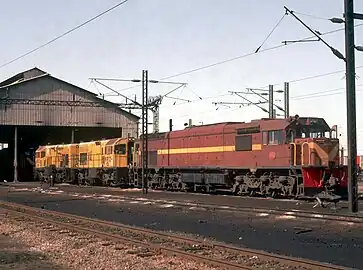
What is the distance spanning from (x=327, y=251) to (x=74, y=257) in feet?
17.8

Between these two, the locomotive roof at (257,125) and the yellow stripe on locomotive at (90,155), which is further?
the yellow stripe on locomotive at (90,155)

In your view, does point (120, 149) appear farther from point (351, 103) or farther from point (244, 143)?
point (351, 103)

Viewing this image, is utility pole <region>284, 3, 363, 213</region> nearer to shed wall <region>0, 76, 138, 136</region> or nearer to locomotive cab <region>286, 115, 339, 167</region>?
locomotive cab <region>286, 115, 339, 167</region>

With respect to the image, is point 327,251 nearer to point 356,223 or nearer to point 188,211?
point 356,223

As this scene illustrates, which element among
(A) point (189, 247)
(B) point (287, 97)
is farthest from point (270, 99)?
(A) point (189, 247)

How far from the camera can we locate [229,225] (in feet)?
53.8

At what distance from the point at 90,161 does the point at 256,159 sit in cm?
2270

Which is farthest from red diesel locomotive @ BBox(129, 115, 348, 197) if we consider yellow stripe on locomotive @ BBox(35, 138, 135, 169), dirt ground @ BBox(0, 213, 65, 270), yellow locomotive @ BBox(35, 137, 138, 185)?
dirt ground @ BBox(0, 213, 65, 270)

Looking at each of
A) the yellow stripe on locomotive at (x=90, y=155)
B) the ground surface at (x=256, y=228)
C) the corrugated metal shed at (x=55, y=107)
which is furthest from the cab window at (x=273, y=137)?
the corrugated metal shed at (x=55, y=107)

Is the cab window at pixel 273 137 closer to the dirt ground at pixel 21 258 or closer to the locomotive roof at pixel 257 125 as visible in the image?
the locomotive roof at pixel 257 125

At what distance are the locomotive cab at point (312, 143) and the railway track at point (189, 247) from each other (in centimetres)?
1211

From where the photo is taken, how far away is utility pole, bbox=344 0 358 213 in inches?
765

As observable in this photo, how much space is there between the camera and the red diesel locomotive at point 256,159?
82.5 feet

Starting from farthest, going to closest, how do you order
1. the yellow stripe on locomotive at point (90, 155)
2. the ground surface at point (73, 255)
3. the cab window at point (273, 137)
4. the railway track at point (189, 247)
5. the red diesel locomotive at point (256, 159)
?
the yellow stripe on locomotive at point (90, 155) < the cab window at point (273, 137) < the red diesel locomotive at point (256, 159) < the ground surface at point (73, 255) < the railway track at point (189, 247)
